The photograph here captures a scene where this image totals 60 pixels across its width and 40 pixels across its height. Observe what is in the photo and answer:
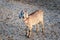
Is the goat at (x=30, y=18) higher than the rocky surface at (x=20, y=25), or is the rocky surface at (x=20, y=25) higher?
the goat at (x=30, y=18)

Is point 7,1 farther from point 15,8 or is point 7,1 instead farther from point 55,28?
point 55,28

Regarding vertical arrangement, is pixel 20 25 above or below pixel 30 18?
below

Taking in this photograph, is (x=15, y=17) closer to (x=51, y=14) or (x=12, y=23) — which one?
(x=12, y=23)

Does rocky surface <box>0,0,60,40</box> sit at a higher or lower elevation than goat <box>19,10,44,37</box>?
lower

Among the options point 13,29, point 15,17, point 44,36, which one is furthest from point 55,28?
point 15,17

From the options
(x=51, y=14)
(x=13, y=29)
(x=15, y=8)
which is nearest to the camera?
(x=13, y=29)

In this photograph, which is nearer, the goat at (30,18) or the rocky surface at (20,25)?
the goat at (30,18)

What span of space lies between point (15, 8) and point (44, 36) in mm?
5061

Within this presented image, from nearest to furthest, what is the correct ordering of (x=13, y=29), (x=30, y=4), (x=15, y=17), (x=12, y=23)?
(x=13, y=29) < (x=12, y=23) < (x=15, y=17) < (x=30, y=4)

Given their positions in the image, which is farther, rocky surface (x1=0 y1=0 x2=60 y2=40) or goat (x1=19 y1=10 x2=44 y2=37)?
rocky surface (x1=0 y1=0 x2=60 y2=40)

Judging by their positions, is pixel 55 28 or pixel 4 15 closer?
pixel 55 28

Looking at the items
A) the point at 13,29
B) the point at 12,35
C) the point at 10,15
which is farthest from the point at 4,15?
the point at 12,35

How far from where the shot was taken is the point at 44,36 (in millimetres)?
8141

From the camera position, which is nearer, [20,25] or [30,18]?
[30,18]
